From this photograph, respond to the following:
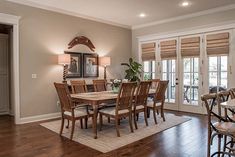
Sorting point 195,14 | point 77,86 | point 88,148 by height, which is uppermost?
point 195,14

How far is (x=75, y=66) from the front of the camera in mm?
5750

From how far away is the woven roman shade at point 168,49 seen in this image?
6.25 m

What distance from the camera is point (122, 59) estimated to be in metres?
7.20

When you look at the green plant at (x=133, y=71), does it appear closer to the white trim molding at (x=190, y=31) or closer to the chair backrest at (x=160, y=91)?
the white trim molding at (x=190, y=31)

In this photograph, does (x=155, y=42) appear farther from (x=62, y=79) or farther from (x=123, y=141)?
(x=123, y=141)

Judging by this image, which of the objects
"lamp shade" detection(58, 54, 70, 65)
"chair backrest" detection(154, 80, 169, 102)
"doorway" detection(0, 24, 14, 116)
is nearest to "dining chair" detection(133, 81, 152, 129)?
"chair backrest" detection(154, 80, 169, 102)

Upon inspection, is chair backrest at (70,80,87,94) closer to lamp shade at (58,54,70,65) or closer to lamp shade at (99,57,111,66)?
lamp shade at (58,54,70,65)

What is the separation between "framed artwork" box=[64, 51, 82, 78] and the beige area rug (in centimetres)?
145

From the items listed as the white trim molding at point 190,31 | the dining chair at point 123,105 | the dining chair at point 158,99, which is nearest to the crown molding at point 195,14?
the white trim molding at point 190,31

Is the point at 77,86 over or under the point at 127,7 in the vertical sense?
under

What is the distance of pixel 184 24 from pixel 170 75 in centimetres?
160

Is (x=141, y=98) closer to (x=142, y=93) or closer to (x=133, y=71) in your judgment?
(x=142, y=93)

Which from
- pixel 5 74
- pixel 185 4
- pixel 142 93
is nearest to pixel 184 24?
pixel 185 4

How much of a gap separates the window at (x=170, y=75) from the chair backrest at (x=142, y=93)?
7.45ft
